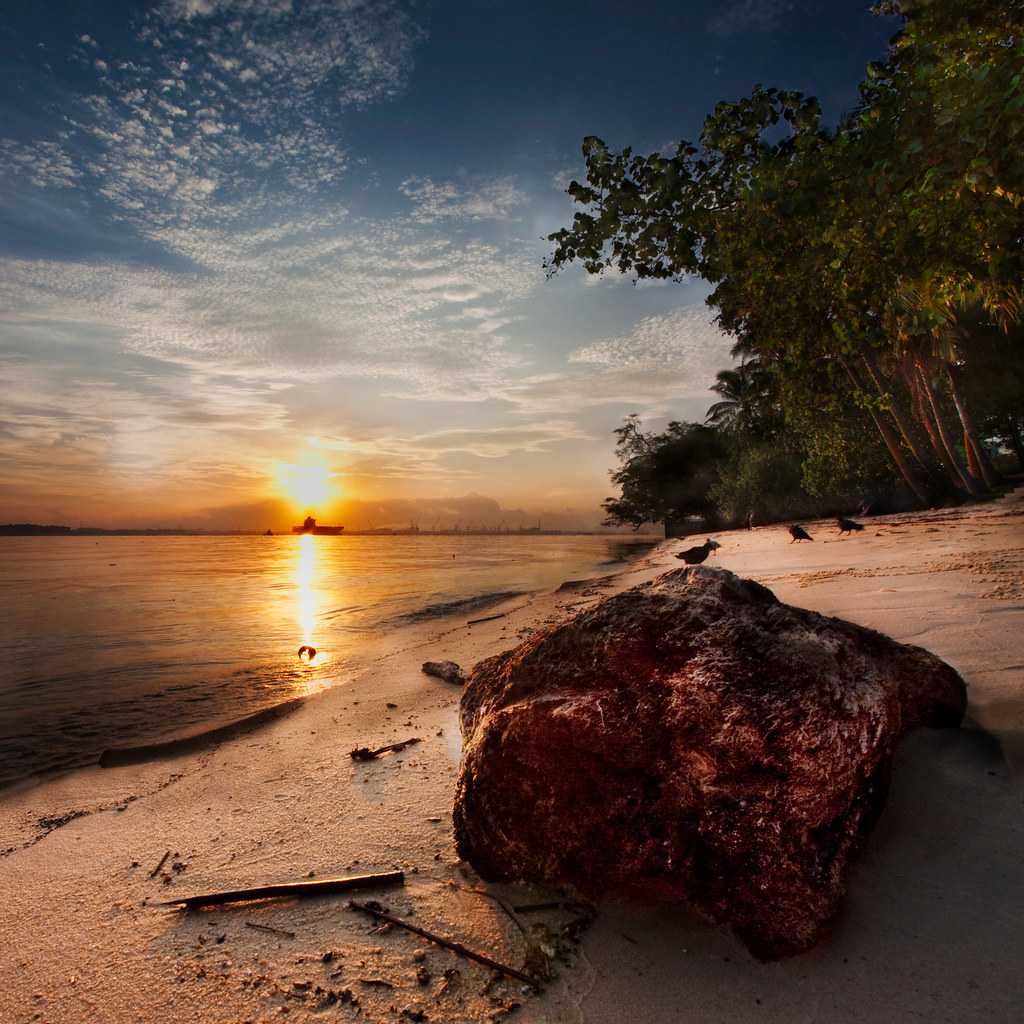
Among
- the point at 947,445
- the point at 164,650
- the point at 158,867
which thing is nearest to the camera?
the point at 158,867

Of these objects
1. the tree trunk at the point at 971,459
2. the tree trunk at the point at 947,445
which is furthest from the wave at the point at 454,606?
the tree trunk at the point at 971,459

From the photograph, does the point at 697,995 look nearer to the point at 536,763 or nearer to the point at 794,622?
the point at 536,763

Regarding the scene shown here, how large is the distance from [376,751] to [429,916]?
2.42m

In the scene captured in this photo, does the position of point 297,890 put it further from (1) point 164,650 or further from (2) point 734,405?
(2) point 734,405

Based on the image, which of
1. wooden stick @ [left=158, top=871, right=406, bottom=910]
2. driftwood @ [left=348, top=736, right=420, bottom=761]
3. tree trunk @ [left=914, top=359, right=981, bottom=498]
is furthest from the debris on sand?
tree trunk @ [left=914, top=359, right=981, bottom=498]

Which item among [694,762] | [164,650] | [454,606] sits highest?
[694,762]

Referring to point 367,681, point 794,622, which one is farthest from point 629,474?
point 794,622

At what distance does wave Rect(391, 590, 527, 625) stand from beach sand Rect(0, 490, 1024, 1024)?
1202 centimetres

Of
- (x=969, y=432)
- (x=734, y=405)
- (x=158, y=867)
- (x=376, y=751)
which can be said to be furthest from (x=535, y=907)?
(x=734, y=405)

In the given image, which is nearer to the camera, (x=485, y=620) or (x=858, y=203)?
(x=858, y=203)

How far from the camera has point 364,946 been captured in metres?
2.64

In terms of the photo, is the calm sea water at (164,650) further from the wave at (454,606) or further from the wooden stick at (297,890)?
the wooden stick at (297,890)

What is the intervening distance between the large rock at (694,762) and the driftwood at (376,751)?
6.86 ft

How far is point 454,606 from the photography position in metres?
19.5
